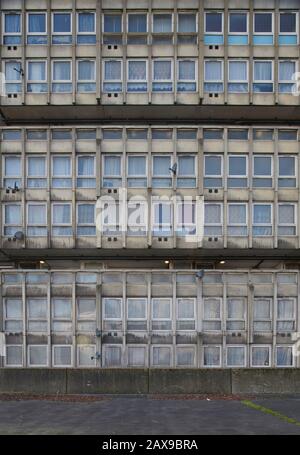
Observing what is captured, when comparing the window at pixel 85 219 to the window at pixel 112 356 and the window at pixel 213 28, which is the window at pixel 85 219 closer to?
the window at pixel 112 356

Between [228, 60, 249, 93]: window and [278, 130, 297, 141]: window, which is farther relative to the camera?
[228, 60, 249, 93]: window

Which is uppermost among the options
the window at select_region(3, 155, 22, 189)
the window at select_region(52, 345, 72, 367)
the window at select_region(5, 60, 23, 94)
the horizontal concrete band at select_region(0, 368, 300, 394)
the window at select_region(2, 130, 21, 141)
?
the window at select_region(5, 60, 23, 94)

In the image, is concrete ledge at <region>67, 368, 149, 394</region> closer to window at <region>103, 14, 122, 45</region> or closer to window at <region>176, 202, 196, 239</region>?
window at <region>176, 202, 196, 239</region>

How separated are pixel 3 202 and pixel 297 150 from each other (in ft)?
55.7

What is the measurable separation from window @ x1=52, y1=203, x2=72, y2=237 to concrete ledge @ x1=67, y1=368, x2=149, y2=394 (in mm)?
7605

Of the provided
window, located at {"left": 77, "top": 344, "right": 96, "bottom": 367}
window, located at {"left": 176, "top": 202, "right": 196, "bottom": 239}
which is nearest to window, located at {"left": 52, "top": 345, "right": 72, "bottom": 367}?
window, located at {"left": 77, "top": 344, "right": 96, "bottom": 367}

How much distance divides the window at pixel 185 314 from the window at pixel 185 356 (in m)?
1.09

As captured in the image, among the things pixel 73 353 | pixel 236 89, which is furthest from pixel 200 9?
pixel 73 353

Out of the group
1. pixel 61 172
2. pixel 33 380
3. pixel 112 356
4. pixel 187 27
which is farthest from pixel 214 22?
pixel 33 380

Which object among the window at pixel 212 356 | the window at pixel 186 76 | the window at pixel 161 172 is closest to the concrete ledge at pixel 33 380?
the window at pixel 212 356

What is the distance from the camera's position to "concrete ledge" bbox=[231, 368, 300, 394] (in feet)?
82.0

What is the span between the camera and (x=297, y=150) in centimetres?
2777

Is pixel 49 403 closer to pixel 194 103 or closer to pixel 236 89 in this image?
pixel 194 103

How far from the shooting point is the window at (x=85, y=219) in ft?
90.6
